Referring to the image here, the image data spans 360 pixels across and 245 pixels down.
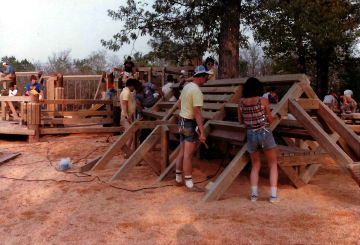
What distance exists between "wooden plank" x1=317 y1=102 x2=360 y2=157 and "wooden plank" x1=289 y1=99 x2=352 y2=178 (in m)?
0.45

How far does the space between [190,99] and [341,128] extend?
2.22m

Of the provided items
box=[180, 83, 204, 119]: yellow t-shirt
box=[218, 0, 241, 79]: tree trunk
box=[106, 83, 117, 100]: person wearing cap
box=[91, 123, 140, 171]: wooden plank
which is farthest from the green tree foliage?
box=[180, 83, 204, 119]: yellow t-shirt

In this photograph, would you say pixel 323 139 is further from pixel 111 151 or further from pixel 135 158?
pixel 111 151

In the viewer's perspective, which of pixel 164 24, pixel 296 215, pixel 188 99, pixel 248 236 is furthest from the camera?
pixel 164 24

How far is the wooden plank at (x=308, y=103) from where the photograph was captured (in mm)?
5100

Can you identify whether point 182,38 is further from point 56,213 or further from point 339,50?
point 339,50

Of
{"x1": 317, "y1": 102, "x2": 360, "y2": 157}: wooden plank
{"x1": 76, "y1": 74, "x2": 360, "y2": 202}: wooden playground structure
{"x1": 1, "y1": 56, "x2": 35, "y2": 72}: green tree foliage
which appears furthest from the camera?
{"x1": 1, "y1": 56, "x2": 35, "y2": 72}: green tree foliage

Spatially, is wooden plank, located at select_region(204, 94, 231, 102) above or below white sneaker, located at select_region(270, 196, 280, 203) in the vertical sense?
above

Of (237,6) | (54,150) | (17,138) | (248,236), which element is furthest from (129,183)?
(17,138)

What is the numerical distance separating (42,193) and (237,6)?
28.0ft

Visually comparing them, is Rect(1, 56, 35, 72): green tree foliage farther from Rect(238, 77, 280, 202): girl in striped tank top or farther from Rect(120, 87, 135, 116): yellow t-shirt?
Rect(238, 77, 280, 202): girl in striped tank top

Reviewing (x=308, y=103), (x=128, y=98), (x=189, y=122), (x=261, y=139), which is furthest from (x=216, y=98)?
(x=128, y=98)

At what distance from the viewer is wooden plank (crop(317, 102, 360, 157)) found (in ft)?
15.8

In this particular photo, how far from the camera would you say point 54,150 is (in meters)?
9.84
